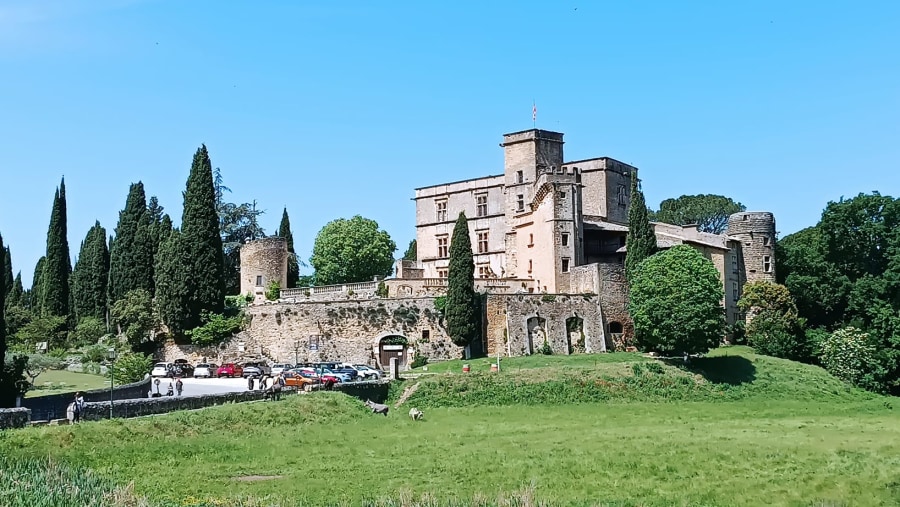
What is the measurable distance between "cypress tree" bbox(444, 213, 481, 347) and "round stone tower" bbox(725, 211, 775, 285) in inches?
803

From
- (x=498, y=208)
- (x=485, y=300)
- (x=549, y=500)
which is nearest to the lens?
(x=549, y=500)

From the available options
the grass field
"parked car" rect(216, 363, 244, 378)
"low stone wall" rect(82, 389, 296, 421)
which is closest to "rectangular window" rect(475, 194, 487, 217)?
"parked car" rect(216, 363, 244, 378)

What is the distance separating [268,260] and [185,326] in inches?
311

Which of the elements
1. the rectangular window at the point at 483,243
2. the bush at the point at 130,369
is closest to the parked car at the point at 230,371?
the bush at the point at 130,369

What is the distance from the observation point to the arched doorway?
5822 centimetres

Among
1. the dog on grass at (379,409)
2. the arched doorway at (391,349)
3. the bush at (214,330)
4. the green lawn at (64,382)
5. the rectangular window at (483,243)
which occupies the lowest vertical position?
the dog on grass at (379,409)

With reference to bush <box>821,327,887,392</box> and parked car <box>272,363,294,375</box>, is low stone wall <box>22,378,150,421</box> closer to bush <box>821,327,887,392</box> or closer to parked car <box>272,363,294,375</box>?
parked car <box>272,363,294,375</box>

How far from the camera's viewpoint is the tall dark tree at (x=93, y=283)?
241ft

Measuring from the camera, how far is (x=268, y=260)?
65688mm

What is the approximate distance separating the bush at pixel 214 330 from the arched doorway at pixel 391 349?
930 cm

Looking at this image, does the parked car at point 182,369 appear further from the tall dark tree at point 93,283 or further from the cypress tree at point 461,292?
the tall dark tree at point 93,283

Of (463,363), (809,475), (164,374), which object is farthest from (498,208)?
(809,475)

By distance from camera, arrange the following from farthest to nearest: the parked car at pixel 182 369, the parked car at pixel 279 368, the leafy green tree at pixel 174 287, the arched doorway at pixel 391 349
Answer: the leafy green tree at pixel 174 287, the arched doorway at pixel 391 349, the parked car at pixel 182 369, the parked car at pixel 279 368

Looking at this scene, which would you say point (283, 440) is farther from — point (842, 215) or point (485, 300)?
point (842, 215)
